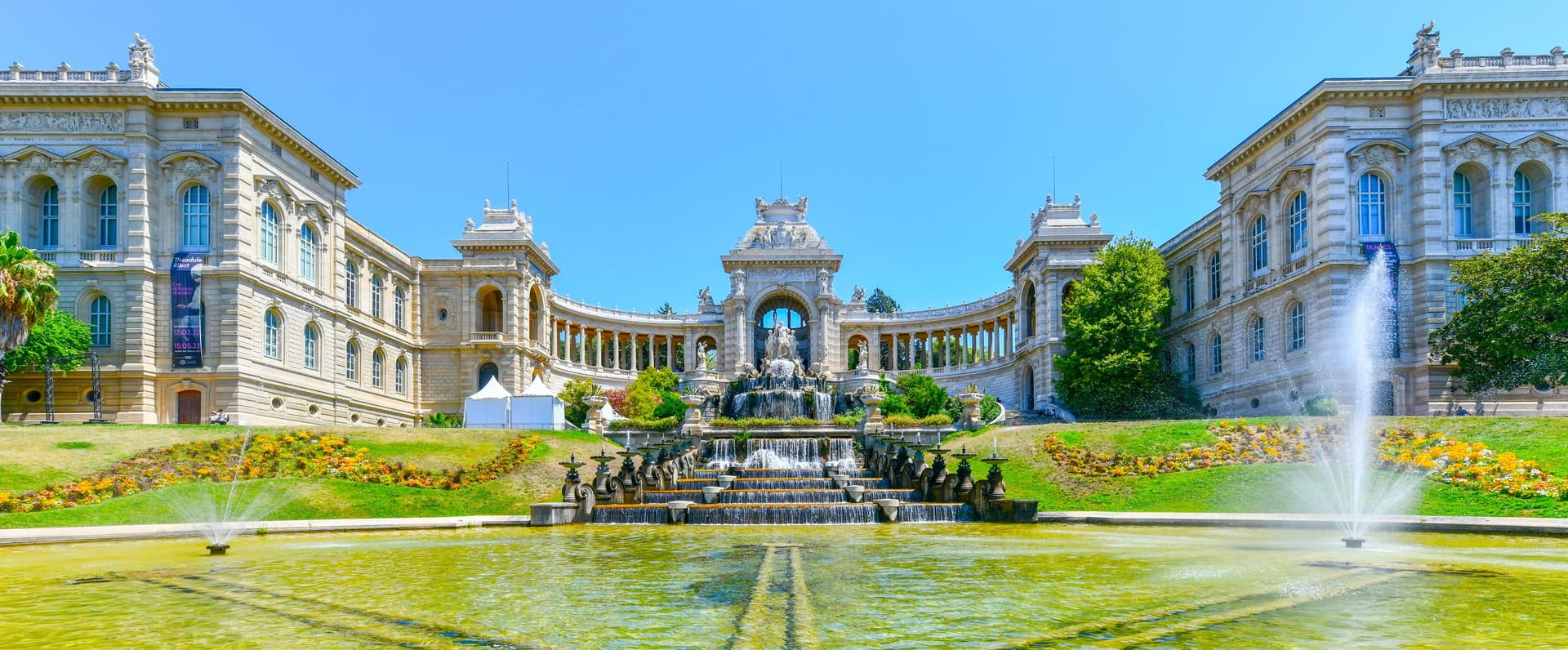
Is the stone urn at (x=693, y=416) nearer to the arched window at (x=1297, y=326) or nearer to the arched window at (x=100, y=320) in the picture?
the arched window at (x=100, y=320)

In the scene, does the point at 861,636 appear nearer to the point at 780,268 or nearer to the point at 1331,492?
the point at 1331,492

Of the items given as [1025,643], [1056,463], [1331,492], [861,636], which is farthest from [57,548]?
[1331,492]

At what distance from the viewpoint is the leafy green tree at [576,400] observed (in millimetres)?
52344

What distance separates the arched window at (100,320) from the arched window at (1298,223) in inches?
2169

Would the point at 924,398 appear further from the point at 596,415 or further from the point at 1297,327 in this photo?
the point at 1297,327

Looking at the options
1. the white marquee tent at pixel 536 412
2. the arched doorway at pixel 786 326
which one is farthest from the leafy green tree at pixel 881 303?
the white marquee tent at pixel 536 412

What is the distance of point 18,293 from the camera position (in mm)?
32969

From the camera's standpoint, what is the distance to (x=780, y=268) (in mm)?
76062

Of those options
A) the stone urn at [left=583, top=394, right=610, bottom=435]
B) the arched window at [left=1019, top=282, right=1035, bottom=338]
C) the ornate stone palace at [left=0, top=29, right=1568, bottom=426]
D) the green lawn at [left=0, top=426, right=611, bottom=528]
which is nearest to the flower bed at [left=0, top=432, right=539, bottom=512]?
the green lawn at [left=0, top=426, right=611, bottom=528]

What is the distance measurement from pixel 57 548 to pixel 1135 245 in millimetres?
50062

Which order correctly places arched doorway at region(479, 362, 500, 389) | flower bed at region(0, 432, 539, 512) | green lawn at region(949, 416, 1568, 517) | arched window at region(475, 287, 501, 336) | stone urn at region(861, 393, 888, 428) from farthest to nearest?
1. arched window at region(475, 287, 501, 336)
2. arched doorway at region(479, 362, 500, 389)
3. stone urn at region(861, 393, 888, 428)
4. flower bed at region(0, 432, 539, 512)
5. green lawn at region(949, 416, 1568, 517)

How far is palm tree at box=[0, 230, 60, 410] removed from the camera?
107ft

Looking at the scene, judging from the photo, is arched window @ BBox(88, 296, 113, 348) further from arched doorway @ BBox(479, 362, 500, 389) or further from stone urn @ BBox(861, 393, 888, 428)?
stone urn @ BBox(861, 393, 888, 428)

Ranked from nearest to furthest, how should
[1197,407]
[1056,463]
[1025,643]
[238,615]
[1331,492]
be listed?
[1025,643], [238,615], [1331,492], [1056,463], [1197,407]
